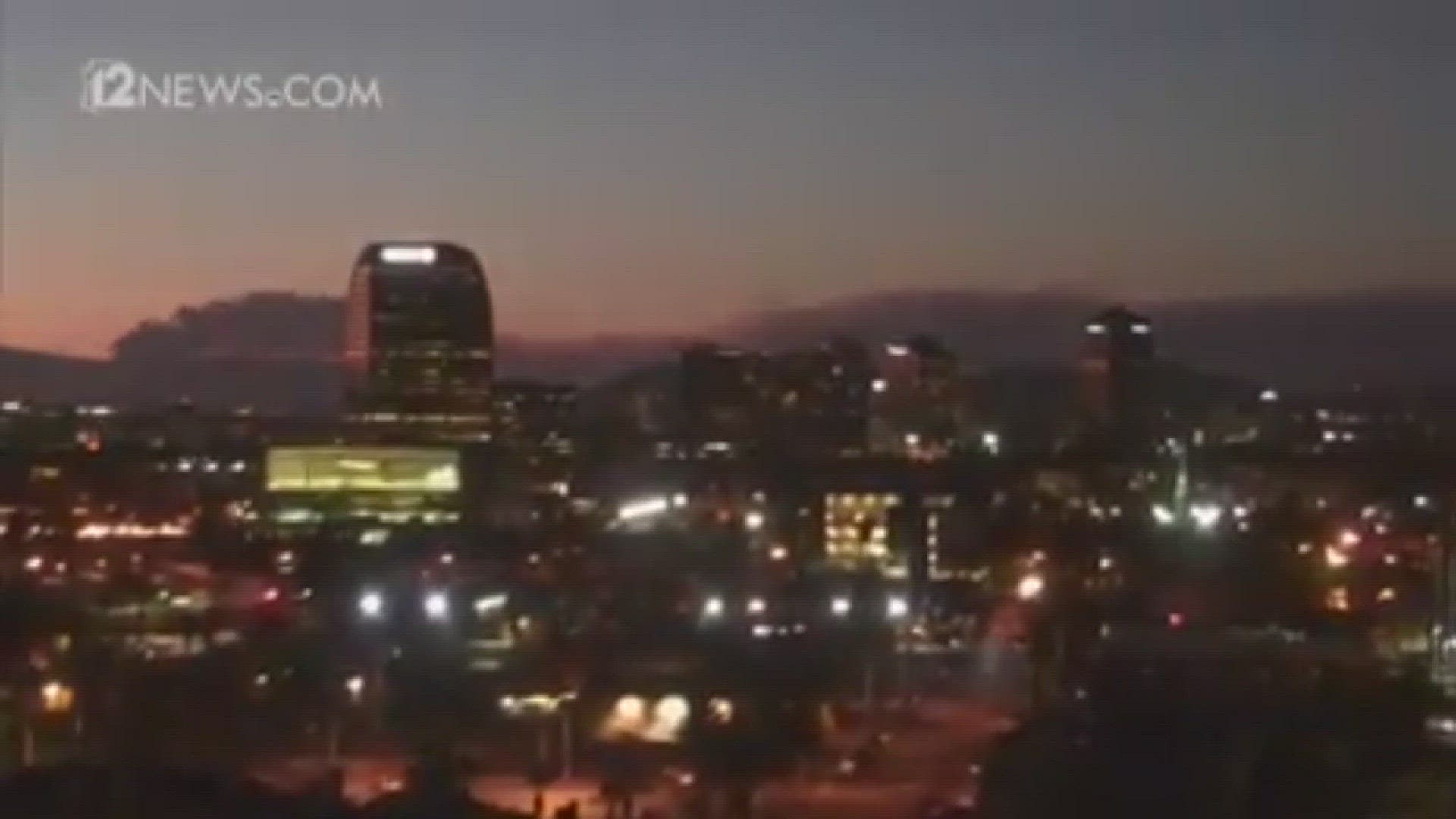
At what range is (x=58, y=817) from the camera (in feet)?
8.48

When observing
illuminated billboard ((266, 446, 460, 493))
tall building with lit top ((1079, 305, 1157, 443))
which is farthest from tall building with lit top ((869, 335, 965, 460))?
illuminated billboard ((266, 446, 460, 493))

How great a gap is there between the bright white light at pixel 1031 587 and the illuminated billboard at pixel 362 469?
116 centimetres

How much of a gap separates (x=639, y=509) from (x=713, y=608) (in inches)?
25.5

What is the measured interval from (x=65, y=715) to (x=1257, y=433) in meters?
1.96

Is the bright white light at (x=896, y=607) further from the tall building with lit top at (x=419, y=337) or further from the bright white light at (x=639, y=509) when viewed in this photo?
the tall building with lit top at (x=419, y=337)

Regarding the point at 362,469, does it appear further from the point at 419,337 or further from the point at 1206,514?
the point at 1206,514

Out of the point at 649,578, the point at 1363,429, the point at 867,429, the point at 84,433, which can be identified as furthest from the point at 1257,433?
the point at 84,433

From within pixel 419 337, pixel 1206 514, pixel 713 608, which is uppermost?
pixel 419 337

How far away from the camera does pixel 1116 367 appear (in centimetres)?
350

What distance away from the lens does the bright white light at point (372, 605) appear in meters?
4.26

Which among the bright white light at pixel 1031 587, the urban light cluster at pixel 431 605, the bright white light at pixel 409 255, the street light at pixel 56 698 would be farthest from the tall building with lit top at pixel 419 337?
the bright white light at pixel 1031 587

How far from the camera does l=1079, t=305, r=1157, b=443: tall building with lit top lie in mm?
3418

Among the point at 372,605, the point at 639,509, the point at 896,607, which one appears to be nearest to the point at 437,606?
the point at 372,605

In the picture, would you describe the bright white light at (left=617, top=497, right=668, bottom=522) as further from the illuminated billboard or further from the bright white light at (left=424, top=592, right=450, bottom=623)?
the bright white light at (left=424, top=592, right=450, bottom=623)
